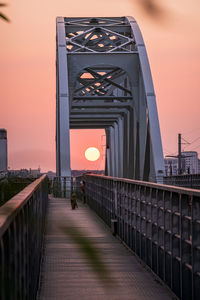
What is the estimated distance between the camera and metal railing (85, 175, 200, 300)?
5852mm

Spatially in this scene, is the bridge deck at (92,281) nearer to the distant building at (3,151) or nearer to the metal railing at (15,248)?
the metal railing at (15,248)

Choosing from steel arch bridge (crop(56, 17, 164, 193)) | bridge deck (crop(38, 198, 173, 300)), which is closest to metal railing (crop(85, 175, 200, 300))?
bridge deck (crop(38, 198, 173, 300))

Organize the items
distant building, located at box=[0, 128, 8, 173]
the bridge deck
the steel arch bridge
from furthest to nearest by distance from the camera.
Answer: the steel arch bridge
distant building, located at box=[0, 128, 8, 173]
the bridge deck

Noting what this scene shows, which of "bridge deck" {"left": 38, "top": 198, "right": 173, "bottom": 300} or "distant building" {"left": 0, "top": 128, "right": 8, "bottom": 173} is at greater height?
"distant building" {"left": 0, "top": 128, "right": 8, "bottom": 173}

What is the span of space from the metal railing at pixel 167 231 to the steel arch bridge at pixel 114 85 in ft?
72.7

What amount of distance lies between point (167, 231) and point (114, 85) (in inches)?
1434

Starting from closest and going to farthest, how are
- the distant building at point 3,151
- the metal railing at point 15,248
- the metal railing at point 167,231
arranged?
1. the metal railing at point 15,248
2. the metal railing at point 167,231
3. the distant building at point 3,151

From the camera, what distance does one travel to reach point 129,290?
7430 mm

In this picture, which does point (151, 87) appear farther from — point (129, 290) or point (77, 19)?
point (129, 290)

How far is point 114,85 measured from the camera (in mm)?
43156

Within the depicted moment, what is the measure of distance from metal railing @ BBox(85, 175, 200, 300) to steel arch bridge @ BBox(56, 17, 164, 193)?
72.7 feet

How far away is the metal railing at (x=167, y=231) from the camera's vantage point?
5852 mm

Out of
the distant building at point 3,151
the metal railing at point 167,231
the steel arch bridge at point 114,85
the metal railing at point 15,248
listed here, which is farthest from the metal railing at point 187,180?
the metal railing at point 15,248

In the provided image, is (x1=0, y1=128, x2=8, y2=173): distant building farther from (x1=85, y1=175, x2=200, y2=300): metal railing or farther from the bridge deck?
the bridge deck
